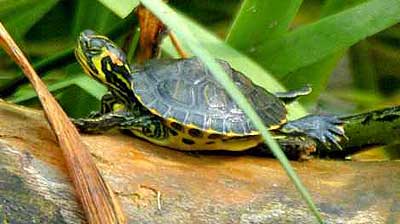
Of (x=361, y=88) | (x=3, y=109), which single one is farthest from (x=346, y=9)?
(x=3, y=109)

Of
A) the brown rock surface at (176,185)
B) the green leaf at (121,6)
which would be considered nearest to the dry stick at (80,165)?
the brown rock surface at (176,185)

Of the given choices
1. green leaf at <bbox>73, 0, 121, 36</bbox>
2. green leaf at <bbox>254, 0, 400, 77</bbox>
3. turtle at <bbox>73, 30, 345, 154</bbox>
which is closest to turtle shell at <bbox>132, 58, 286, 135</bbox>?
turtle at <bbox>73, 30, 345, 154</bbox>

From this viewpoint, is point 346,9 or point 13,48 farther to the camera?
point 346,9

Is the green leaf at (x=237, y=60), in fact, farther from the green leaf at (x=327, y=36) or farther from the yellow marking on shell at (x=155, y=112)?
the yellow marking on shell at (x=155, y=112)

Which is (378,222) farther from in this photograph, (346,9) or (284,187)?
(346,9)

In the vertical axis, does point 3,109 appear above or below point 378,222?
above

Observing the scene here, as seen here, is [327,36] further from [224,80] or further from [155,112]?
[224,80]

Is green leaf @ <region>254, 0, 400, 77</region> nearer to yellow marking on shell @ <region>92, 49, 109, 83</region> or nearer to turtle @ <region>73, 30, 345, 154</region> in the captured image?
turtle @ <region>73, 30, 345, 154</region>
